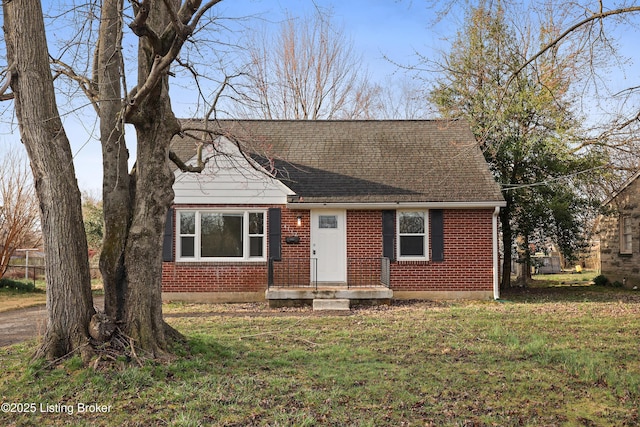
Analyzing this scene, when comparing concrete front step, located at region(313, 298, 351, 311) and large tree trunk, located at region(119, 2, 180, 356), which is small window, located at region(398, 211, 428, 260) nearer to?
concrete front step, located at region(313, 298, 351, 311)

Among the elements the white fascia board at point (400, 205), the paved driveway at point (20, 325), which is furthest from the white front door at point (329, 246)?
the paved driveway at point (20, 325)

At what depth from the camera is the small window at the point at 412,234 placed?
15.3 metres

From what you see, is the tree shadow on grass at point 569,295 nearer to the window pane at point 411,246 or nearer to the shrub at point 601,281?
the shrub at point 601,281

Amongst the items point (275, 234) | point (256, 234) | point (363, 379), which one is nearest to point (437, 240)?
point (275, 234)

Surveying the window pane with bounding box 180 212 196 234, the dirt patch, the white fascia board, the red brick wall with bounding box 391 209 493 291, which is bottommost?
the dirt patch

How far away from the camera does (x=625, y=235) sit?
20750 mm

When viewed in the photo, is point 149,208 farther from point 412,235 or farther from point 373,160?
point 373,160

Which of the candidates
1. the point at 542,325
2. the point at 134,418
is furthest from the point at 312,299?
the point at 134,418

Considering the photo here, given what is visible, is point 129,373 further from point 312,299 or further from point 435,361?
point 312,299

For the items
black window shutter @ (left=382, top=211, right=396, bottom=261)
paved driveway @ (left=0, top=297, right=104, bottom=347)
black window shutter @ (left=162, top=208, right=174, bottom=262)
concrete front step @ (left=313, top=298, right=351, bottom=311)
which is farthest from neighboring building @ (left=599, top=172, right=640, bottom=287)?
paved driveway @ (left=0, top=297, right=104, bottom=347)

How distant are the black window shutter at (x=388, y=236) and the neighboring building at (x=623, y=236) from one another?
9580 mm

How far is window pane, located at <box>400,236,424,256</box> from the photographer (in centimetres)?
1529

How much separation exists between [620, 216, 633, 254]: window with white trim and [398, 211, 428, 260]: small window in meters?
9.72

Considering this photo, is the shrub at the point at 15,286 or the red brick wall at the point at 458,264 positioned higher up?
the red brick wall at the point at 458,264
